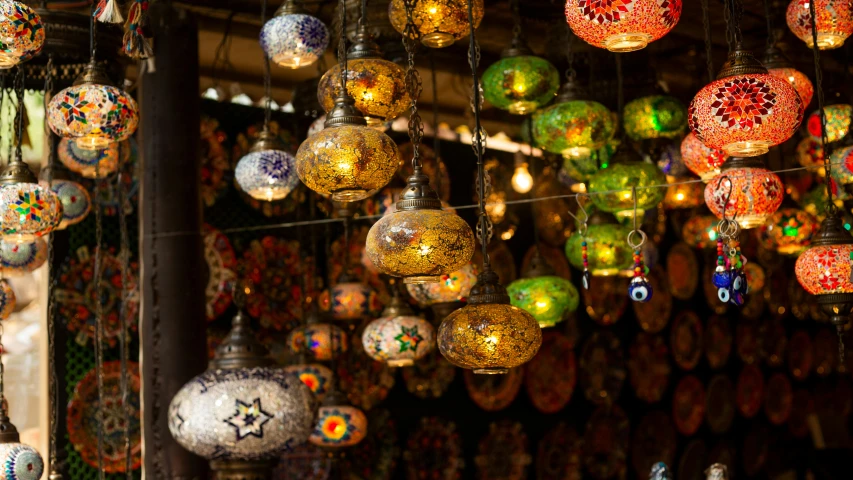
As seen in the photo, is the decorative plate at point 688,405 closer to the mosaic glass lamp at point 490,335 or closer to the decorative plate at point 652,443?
the decorative plate at point 652,443

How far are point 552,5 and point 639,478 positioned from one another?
11.7 ft

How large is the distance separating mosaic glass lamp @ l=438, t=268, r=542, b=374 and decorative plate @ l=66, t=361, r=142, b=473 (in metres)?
2.40

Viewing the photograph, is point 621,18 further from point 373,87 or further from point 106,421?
point 106,421

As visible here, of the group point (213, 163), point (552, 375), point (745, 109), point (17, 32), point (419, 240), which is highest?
point (213, 163)

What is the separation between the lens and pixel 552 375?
654 centimetres

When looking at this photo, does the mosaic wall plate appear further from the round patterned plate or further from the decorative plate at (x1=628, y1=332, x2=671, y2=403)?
the round patterned plate

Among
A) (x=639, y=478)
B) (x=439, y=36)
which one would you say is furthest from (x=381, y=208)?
(x=639, y=478)

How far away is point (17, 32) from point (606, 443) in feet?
15.3

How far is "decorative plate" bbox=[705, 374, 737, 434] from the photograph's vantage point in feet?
24.7

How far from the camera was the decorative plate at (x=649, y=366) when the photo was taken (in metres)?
7.05

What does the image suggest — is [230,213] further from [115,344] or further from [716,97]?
[716,97]

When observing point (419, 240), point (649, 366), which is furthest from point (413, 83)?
point (649, 366)

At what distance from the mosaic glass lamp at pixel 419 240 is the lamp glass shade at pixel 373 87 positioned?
44 centimetres

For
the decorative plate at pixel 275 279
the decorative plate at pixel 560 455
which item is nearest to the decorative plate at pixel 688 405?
the decorative plate at pixel 560 455
